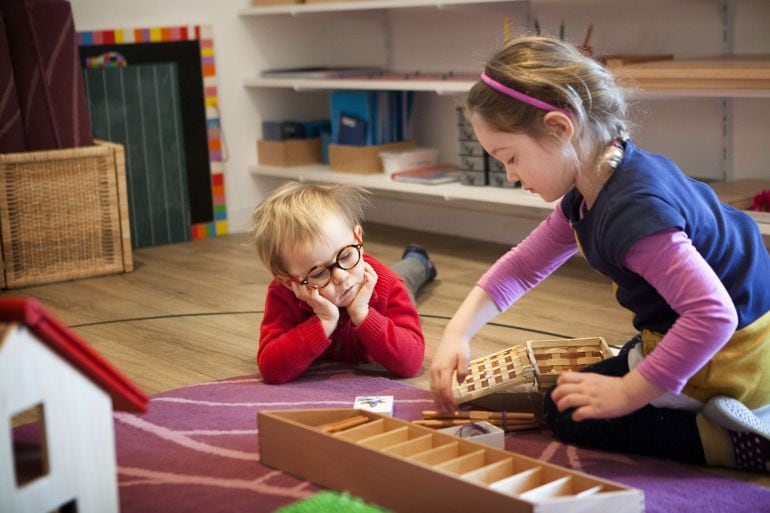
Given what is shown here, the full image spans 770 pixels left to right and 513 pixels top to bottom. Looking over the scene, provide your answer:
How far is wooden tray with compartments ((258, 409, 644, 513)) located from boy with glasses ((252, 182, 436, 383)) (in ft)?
1.21

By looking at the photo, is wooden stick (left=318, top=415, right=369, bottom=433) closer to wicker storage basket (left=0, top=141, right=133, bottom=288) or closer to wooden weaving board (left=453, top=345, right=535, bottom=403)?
wooden weaving board (left=453, top=345, right=535, bottom=403)

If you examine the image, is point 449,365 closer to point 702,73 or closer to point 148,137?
point 702,73

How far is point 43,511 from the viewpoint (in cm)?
105

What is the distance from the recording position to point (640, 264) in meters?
1.31

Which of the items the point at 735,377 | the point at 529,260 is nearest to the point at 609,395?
the point at 735,377

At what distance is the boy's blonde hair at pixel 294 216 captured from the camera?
1.73m

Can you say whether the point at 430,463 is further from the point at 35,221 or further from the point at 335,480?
the point at 35,221

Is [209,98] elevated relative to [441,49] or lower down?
lower down

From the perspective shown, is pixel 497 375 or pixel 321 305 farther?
pixel 321 305

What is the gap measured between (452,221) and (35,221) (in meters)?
1.33

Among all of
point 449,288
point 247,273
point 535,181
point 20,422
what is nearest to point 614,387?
point 535,181

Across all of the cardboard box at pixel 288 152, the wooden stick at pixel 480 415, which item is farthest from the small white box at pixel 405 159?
the wooden stick at pixel 480 415

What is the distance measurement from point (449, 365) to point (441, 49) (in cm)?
204

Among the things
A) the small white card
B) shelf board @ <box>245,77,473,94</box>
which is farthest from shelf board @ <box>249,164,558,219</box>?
the small white card
